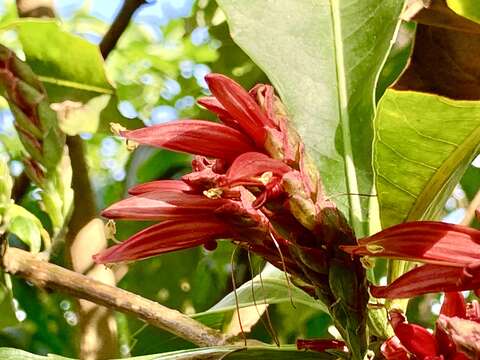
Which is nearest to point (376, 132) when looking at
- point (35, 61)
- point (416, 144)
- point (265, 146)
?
point (416, 144)

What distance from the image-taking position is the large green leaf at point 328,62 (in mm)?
807

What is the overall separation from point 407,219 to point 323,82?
165mm

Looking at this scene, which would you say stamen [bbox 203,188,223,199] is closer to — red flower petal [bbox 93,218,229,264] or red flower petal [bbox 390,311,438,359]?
red flower petal [bbox 93,218,229,264]

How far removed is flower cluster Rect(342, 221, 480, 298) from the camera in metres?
0.56

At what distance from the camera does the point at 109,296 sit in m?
0.80

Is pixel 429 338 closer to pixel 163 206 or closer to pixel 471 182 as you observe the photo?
pixel 163 206

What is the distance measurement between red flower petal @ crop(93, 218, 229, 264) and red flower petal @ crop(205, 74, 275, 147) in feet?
0.22

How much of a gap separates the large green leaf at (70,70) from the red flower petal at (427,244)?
546 mm

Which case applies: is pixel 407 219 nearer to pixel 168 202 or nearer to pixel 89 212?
pixel 168 202

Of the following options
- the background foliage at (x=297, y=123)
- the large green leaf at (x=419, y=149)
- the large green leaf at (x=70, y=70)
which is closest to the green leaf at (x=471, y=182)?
the background foliage at (x=297, y=123)

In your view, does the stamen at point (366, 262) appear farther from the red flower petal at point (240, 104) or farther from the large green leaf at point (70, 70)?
the large green leaf at point (70, 70)

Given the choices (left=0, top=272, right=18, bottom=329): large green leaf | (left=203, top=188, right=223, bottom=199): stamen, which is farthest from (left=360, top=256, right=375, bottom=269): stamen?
(left=0, top=272, right=18, bottom=329): large green leaf

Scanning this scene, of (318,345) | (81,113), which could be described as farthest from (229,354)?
(81,113)

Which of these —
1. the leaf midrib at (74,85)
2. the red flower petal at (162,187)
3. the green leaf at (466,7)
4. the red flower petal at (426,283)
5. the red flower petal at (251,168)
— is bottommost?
the leaf midrib at (74,85)
